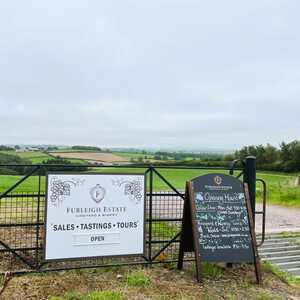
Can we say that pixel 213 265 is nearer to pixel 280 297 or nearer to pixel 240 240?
pixel 240 240

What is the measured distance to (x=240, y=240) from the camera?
554 cm

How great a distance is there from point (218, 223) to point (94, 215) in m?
1.60

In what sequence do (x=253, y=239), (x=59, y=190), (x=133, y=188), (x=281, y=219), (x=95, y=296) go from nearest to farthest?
(x=95, y=296), (x=59, y=190), (x=133, y=188), (x=253, y=239), (x=281, y=219)

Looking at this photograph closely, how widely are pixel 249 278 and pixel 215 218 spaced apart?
89cm

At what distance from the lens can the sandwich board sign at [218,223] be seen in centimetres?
536

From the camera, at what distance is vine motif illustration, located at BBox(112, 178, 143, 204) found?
212 inches

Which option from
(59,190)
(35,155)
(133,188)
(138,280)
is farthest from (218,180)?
(35,155)

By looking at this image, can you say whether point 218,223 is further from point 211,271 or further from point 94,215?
point 94,215

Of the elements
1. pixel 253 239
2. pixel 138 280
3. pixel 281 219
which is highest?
pixel 253 239

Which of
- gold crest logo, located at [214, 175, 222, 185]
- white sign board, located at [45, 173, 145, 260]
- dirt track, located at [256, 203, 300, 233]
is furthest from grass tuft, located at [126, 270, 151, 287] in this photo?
dirt track, located at [256, 203, 300, 233]

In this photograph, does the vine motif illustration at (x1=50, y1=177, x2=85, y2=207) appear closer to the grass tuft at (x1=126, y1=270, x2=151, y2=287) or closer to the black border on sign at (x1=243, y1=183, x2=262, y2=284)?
the grass tuft at (x1=126, y1=270, x2=151, y2=287)

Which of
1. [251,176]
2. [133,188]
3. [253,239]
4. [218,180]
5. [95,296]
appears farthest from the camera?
[251,176]

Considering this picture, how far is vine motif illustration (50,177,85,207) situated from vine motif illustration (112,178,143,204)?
633 mm

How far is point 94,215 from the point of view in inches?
205
